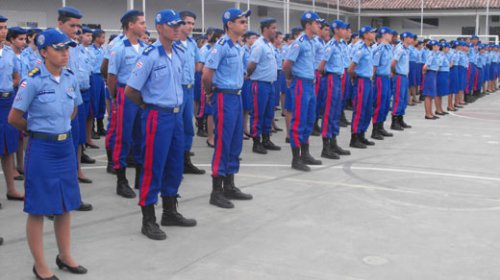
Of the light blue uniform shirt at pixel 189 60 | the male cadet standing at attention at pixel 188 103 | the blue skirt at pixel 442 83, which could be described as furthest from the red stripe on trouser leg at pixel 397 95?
the male cadet standing at attention at pixel 188 103

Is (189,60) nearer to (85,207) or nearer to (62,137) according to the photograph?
(85,207)

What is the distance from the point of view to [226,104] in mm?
6320

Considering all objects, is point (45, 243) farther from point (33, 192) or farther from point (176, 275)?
point (176, 275)

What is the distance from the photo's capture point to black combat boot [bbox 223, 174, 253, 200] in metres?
6.55

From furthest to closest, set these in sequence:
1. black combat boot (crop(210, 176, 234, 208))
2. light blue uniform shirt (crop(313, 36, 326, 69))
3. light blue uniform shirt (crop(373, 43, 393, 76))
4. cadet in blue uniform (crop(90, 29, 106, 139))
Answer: light blue uniform shirt (crop(373, 43, 393, 76))
cadet in blue uniform (crop(90, 29, 106, 139))
light blue uniform shirt (crop(313, 36, 326, 69))
black combat boot (crop(210, 176, 234, 208))

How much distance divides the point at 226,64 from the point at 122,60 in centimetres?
129

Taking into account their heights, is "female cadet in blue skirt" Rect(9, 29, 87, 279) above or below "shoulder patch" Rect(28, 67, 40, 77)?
below

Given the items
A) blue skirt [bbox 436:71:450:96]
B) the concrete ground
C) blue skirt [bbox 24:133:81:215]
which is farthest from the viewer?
blue skirt [bbox 436:71:450:96]

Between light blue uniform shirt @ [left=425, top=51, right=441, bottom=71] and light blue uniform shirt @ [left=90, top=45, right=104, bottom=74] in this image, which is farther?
light blue uniform shirt @ [left=425, top=51, right=441, bottom=71]

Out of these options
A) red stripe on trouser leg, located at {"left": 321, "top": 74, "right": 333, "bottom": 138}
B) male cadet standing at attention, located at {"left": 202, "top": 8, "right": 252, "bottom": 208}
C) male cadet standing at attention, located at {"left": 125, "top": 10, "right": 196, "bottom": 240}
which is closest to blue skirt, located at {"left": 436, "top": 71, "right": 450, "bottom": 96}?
red stripe on trouser leg, located at {"left": 321, "top": 74, "right": 333, "bottom": 138}

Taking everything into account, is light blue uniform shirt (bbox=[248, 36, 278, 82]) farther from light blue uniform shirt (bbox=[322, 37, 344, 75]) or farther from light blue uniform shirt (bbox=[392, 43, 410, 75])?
light blue uniform shirt (bbox=[392, 43, 410, 75])

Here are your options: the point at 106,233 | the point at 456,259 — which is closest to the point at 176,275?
the point at 106,233

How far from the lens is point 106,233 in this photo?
531cm

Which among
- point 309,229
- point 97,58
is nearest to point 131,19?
point 309,229
